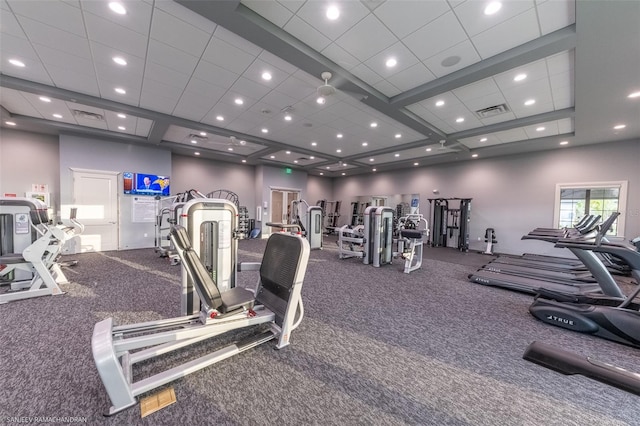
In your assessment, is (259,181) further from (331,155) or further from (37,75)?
(37,75)

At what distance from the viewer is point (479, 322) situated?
9.27 feet

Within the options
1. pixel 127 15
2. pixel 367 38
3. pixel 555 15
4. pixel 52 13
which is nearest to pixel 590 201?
pixel 555 15

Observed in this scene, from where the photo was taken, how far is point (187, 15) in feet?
8.59

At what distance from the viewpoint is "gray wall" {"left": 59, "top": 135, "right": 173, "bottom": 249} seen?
629 cm

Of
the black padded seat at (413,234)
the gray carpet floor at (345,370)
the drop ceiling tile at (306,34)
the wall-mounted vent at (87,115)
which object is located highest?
the drop ceiling tile at (306,34)

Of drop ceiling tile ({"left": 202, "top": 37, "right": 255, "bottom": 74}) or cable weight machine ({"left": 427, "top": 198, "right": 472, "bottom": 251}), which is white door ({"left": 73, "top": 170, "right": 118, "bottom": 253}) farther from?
cable weight machine ({"left": 427, "top": 198, "right": 472, "bottom": 251})

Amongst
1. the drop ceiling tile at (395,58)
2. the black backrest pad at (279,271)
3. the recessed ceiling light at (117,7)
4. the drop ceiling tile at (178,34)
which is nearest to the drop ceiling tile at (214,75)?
the drop ceiling tile at (178,34)

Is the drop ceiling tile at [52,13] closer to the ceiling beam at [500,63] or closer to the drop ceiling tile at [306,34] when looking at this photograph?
the drop ceiling tile at [306,34]

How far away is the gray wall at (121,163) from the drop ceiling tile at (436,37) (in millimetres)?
7922

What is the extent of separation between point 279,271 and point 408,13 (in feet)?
10.1

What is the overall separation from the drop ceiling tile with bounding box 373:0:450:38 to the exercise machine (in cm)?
311

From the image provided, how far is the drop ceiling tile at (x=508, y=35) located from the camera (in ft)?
8.63

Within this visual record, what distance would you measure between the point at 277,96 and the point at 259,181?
6.32 m

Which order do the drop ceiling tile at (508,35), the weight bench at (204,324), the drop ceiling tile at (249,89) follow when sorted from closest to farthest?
the weight bench at (204,324), the drop ceiling tile at (508,35), the drop ceiling tile at (249,89)
